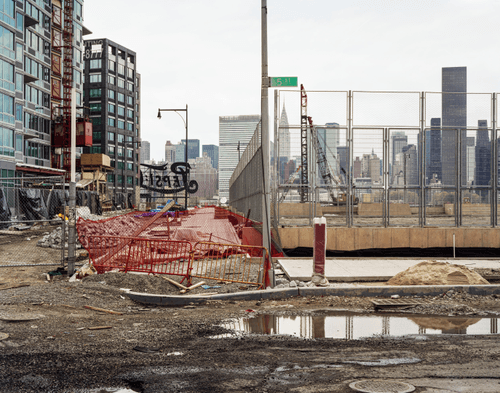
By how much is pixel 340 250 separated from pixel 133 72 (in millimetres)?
114847

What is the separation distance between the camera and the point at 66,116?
72812mm

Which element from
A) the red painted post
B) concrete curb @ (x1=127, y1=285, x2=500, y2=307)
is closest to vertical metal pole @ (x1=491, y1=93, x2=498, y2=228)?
concrete curb @ (x1=127, y1=285, x2=500, y2=307)

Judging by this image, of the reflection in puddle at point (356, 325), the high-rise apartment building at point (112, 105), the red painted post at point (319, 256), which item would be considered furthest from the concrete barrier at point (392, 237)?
the high-rise apartment building at point (112, 105)

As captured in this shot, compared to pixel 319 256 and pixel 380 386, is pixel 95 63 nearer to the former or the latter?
pixel 319 256

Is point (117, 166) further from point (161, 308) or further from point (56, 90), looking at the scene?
point (161, 308)

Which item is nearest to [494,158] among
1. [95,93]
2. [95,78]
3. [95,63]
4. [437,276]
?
[437,276]

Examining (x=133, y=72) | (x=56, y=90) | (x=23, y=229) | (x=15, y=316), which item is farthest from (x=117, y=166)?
(x=15, y=316)

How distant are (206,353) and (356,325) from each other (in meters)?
2.87

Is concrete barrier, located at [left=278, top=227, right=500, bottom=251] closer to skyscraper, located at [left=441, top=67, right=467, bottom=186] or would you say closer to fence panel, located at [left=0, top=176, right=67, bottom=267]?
skyscraper, located at [left=441, top=67, right=467, bottom=186]

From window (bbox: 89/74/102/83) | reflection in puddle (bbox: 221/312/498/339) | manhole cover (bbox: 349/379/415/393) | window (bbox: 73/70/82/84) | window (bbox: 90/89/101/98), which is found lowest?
reflection in puddle (bbox: 221/312/498/339)

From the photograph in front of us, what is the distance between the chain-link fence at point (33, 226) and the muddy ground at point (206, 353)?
5918 millimetres

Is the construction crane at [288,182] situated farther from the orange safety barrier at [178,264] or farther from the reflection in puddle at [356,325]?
the reflection in puddle at [356,325]

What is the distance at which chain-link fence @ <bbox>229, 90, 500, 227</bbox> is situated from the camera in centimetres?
1788

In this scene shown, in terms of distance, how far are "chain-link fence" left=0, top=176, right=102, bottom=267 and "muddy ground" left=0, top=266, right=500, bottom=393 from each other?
5.92 m
